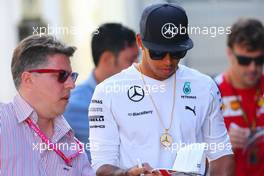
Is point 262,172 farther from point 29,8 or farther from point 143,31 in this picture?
point 29,8

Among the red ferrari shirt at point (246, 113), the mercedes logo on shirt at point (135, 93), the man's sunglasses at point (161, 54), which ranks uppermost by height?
the man's sunglasses at point (161, 54)

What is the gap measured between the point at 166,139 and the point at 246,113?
1897 mm

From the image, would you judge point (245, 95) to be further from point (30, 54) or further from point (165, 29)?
point (30, 54)

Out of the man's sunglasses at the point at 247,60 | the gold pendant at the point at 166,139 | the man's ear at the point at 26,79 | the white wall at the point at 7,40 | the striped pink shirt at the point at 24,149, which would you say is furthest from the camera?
the white wall at the point at 7,40

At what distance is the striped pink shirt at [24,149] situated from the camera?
4863 millimetres

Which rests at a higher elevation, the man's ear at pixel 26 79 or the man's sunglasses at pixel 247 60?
the man's ear at pixel 26 79

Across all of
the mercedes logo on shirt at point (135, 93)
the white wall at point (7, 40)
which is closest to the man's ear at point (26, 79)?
the mercedes logo on shirt at point (135, 93)

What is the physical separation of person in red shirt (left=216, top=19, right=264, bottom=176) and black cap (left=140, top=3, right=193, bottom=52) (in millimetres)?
1738

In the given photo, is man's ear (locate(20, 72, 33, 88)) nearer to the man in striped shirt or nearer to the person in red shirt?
the man in striped shirt

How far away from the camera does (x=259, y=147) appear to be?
703 cm

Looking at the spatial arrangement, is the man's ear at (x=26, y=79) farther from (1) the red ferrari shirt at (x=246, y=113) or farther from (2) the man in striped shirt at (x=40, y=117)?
(1) the red ferrari shirt at (x=246, y=113)

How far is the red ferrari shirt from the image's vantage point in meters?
6.99

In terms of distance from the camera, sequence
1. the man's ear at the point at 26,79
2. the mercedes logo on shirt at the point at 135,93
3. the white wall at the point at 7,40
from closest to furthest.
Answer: the man's ear at the point at 26,79 → the mercedes logo on shirt at the point at 135,93 → the white wall at the point at 7,40

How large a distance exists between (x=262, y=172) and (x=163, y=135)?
189 cm
